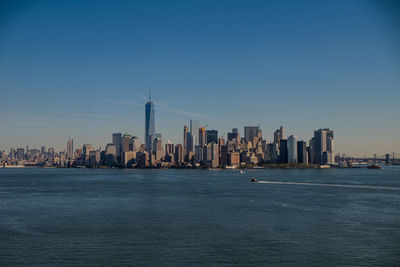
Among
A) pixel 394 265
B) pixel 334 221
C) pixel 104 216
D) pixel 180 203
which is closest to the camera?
pixel 394 265

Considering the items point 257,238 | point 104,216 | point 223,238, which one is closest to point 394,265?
point 257,238

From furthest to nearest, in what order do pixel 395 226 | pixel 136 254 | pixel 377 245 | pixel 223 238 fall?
pixel 395 226
pixel 223 238
pixel 377 245
pixel 136 254

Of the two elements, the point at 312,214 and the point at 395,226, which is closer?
the point at 395,226

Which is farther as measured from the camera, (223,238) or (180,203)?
(180,203)

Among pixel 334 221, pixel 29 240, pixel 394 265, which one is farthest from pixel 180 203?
pixel 394 265

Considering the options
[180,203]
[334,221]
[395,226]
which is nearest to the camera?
[395,226]

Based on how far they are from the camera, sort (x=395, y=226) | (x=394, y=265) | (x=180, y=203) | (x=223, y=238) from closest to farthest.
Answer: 1. (x=394, y=265)
2. (x=223, y=238)
3. (x=395, y=226)
4. (x=180, y=203)

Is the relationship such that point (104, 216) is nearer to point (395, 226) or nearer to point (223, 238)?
point (223, 238)

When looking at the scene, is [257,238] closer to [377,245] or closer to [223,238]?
[223,238]
